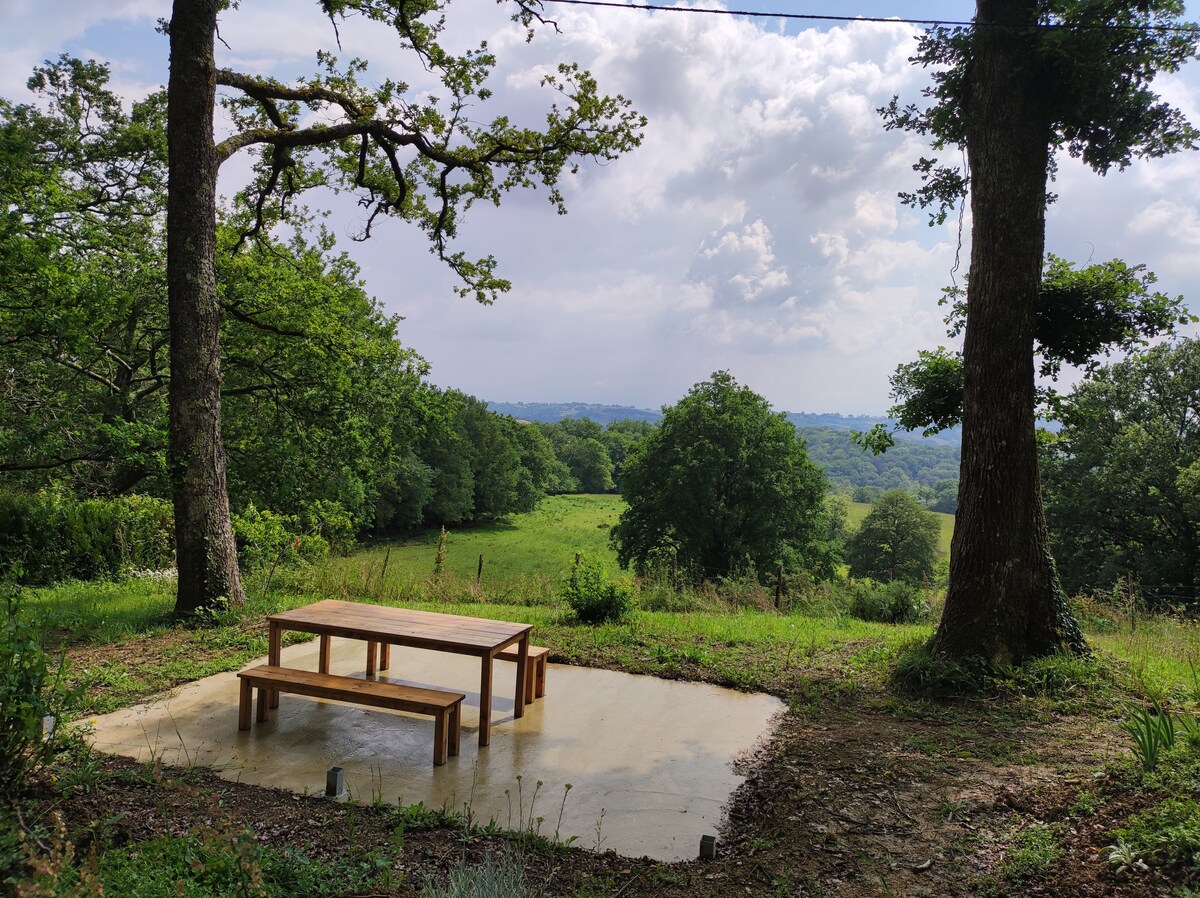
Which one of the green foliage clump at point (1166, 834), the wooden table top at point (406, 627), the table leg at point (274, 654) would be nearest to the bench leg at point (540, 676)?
the wooden table top at point (406, 627)

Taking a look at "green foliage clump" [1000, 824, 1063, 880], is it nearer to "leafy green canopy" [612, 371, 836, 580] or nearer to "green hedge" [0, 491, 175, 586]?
"green hedge" [0, 491, 175, 586]

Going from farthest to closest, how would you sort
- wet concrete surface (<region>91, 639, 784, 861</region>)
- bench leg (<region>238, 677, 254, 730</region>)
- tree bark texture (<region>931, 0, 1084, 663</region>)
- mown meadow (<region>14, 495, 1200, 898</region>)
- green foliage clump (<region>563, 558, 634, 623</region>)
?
green foliage clump (<region>563, 558, 634, 623</region>) < tree bark texture (<region>931, 0, 1084, 663</region>) < bench leg (<region>238, 677, 254, 730</region>) < wet concrete surface (<region>91, 639, 784, 861</region>) < mown meadow (<region>14, 495, 1200, 898</region>)

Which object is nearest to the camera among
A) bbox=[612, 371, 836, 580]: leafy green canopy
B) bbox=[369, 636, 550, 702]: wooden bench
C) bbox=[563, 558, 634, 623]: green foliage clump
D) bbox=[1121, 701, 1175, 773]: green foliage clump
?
bbox=[1121, 701, 1175, 773]: green foliage clump

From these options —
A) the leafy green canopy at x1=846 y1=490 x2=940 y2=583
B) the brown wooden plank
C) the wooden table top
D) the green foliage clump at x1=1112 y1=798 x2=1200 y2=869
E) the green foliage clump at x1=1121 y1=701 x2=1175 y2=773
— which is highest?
the wooden table top

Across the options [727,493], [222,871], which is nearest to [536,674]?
[222,871]

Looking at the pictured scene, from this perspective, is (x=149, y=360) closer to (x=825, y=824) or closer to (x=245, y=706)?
(x=245, y=706)

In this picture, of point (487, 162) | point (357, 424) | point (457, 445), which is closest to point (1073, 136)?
point (487, 162)

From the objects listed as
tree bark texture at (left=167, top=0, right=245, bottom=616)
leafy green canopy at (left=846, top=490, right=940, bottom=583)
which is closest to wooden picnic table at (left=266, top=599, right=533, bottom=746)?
tree bark texture at (left=167, top=0, right=245, bottom=616)

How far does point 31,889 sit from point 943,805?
154 inches

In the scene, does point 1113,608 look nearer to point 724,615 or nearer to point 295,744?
point 724,615

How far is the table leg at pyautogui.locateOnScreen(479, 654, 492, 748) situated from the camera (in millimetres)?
4645

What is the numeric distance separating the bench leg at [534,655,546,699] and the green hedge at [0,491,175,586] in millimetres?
7848

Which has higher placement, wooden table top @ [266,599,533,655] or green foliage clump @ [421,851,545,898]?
wooden table top @ [266,599,533,655]

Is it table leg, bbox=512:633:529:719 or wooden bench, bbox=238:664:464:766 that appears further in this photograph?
table leg, bbox=512:633:529:719
